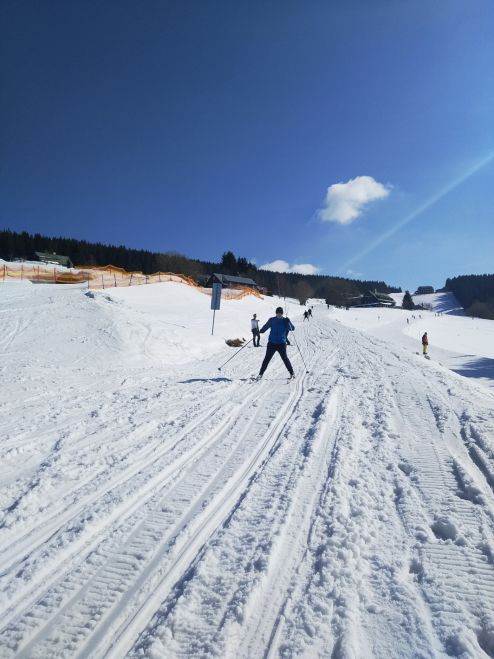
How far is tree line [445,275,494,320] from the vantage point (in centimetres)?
12910

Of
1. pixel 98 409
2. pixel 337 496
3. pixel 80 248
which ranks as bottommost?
pixel 98 409

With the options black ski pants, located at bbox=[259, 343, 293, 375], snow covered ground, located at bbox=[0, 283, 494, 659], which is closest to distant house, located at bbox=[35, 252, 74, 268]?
black ski pants, located at bbox=[259, 343, 293, 375]

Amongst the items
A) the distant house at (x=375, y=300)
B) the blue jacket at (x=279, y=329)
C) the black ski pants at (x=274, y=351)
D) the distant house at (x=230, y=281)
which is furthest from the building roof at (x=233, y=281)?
the black ski pants at (x=274, y=351)

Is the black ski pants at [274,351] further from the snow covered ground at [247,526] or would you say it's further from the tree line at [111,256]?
the tree line at [111,256]

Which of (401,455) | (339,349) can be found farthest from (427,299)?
(401,455)

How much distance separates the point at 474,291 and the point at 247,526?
178m

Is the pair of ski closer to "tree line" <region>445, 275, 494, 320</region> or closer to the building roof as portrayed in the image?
the building roof

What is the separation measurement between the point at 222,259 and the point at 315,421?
96.7 m

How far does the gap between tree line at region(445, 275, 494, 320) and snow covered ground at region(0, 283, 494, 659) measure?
139 meters

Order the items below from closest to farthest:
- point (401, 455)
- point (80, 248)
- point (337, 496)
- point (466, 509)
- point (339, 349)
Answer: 1. point (466, 509)
2. point (337, 496)
3. point (401, 455)
4. point (339, 349)
5. point (80, 248)

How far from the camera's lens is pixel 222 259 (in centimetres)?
Answer: 9912

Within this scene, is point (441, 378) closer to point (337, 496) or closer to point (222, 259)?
point (337, 496)

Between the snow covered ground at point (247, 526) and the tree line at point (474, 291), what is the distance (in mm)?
138527

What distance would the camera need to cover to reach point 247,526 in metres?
2.78
